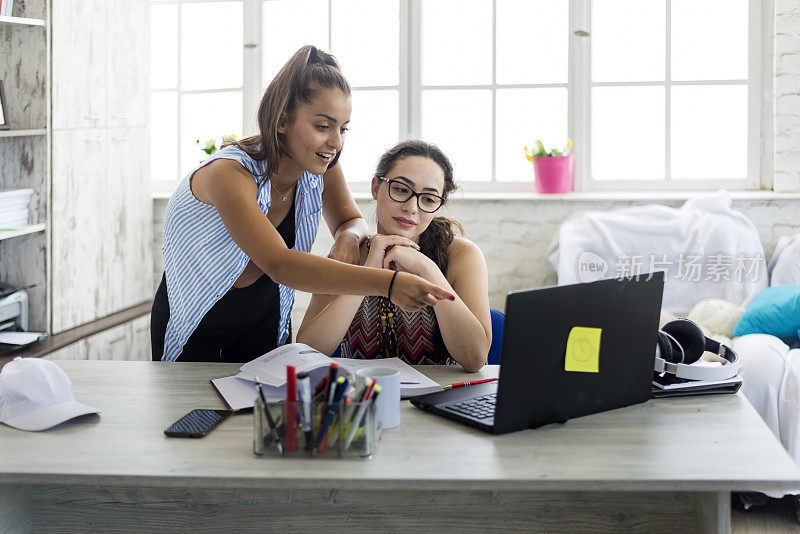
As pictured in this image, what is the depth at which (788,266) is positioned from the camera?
11.7 ft

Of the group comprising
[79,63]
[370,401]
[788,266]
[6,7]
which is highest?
[6,7]

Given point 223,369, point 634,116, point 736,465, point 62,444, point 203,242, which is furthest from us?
point 634,116

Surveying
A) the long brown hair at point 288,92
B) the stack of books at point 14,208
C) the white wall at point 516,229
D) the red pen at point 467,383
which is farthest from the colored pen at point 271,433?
the white wall at point 516,229

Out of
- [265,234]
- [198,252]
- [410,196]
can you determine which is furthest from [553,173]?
[265,234]

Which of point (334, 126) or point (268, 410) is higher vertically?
point (334, 126)

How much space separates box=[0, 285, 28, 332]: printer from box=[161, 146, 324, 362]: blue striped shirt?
4.20 feet

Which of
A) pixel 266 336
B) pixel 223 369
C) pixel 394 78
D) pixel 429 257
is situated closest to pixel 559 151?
pixel 394 78

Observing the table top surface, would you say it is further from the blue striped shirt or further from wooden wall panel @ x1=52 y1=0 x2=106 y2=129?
wooden wall panel @ x1=52 y1=0 x2=106 y2=129

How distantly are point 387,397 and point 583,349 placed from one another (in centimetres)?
37

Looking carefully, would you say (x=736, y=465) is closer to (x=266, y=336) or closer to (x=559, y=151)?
(x=266, y=336)

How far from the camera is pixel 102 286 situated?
3.76 meters

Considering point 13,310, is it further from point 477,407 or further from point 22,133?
point 477,407

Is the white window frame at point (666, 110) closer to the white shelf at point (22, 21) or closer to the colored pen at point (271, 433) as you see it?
the white shelf at point (22, 21)

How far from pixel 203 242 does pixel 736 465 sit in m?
1.34
